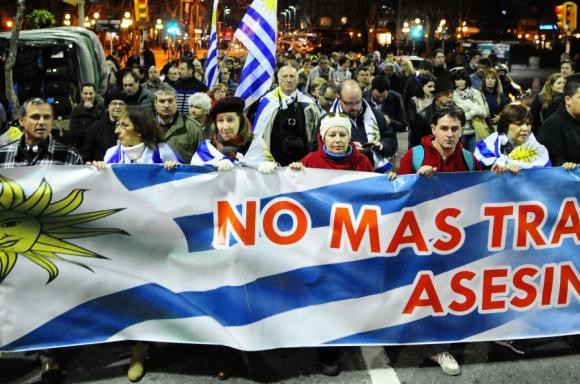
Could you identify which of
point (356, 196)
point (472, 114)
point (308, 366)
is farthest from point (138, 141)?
point (472, 114)

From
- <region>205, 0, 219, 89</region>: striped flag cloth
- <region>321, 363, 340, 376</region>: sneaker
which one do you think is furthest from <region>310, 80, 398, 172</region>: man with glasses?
<region>205, 0, 219, 89</region>: striped flag cloth

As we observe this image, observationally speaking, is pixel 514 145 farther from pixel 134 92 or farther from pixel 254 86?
pixel 134 92

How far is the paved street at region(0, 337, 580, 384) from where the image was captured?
14.3ft

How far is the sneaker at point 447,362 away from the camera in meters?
4.42

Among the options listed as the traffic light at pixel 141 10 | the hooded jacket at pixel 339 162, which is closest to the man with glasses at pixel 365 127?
the hooded jacket at pixel 339 162

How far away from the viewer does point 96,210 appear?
436cm

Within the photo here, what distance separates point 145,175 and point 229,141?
2.32 feet

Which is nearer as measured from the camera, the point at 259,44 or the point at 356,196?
the point at 356,196

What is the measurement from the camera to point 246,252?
4.39m

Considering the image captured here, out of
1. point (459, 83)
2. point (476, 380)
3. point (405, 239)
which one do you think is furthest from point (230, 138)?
point (459, 83)

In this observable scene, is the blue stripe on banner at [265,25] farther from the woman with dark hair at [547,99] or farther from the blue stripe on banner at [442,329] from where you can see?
the woman with dark hair at [547,99]

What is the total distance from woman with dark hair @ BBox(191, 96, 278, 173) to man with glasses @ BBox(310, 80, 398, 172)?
1.14 metres

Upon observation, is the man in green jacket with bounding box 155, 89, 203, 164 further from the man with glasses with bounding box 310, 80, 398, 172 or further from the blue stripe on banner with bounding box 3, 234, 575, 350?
the blue stripe on banner with bounding box 3, 234, 575, 350

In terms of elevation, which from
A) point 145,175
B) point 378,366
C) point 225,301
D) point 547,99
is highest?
point 547,99
